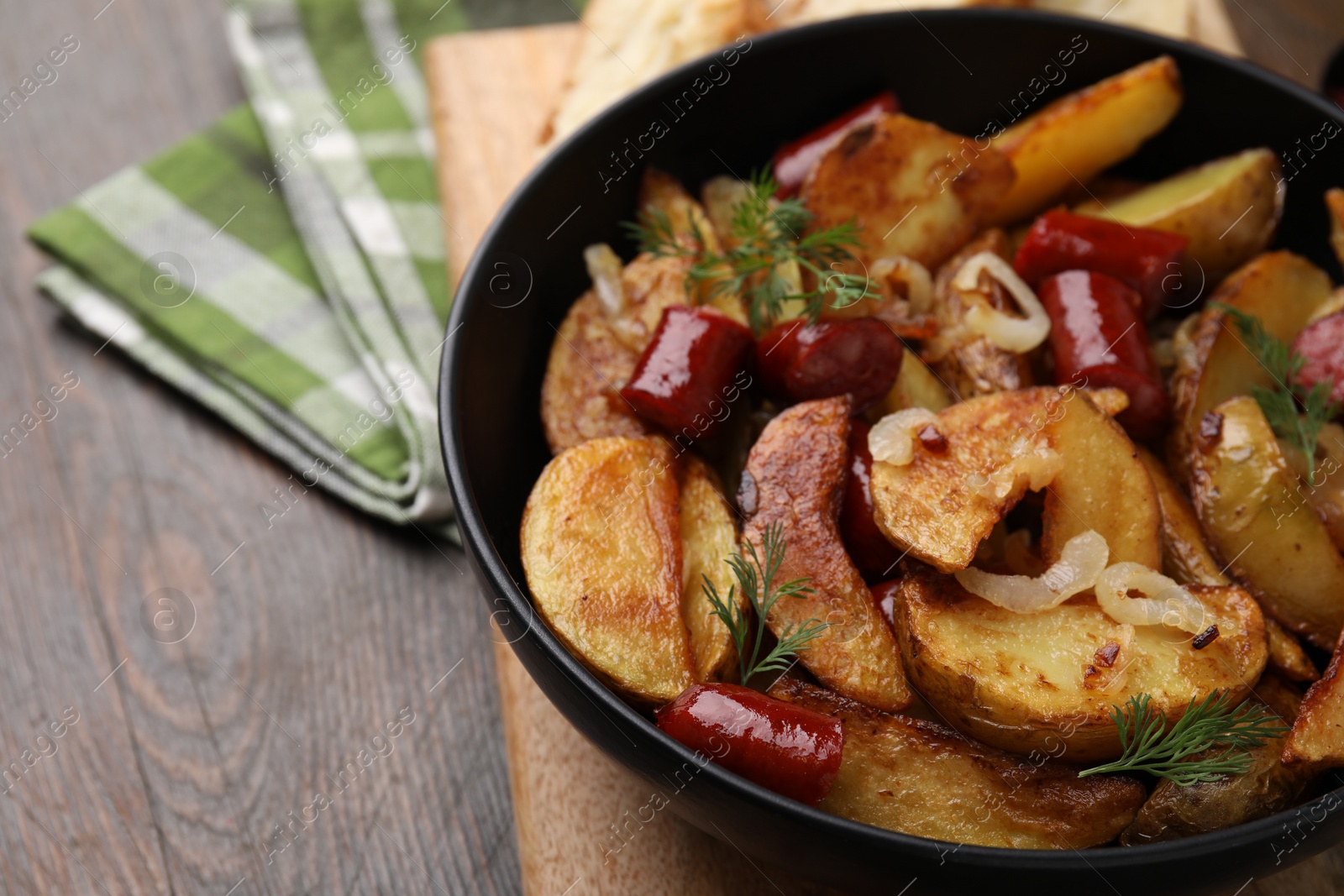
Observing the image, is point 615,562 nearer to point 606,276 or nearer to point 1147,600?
point 606,276

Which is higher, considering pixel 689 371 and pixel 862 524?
pixel 689 371

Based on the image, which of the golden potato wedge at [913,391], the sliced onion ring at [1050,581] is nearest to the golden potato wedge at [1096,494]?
the sliced onion ring at [1050,581]

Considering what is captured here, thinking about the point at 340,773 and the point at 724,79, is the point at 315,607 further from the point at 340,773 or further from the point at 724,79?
the point at 724,79

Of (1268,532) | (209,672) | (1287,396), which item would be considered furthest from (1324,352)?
(209,672)

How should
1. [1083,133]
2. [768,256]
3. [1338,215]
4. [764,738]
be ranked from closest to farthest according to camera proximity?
[764,738] → [768,256] → [1338,215] → [1083,133]

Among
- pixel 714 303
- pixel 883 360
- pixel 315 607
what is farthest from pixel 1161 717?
pixel 315 607

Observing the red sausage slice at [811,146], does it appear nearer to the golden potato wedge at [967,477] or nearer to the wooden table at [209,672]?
the golden potato wedge at [967,477]
